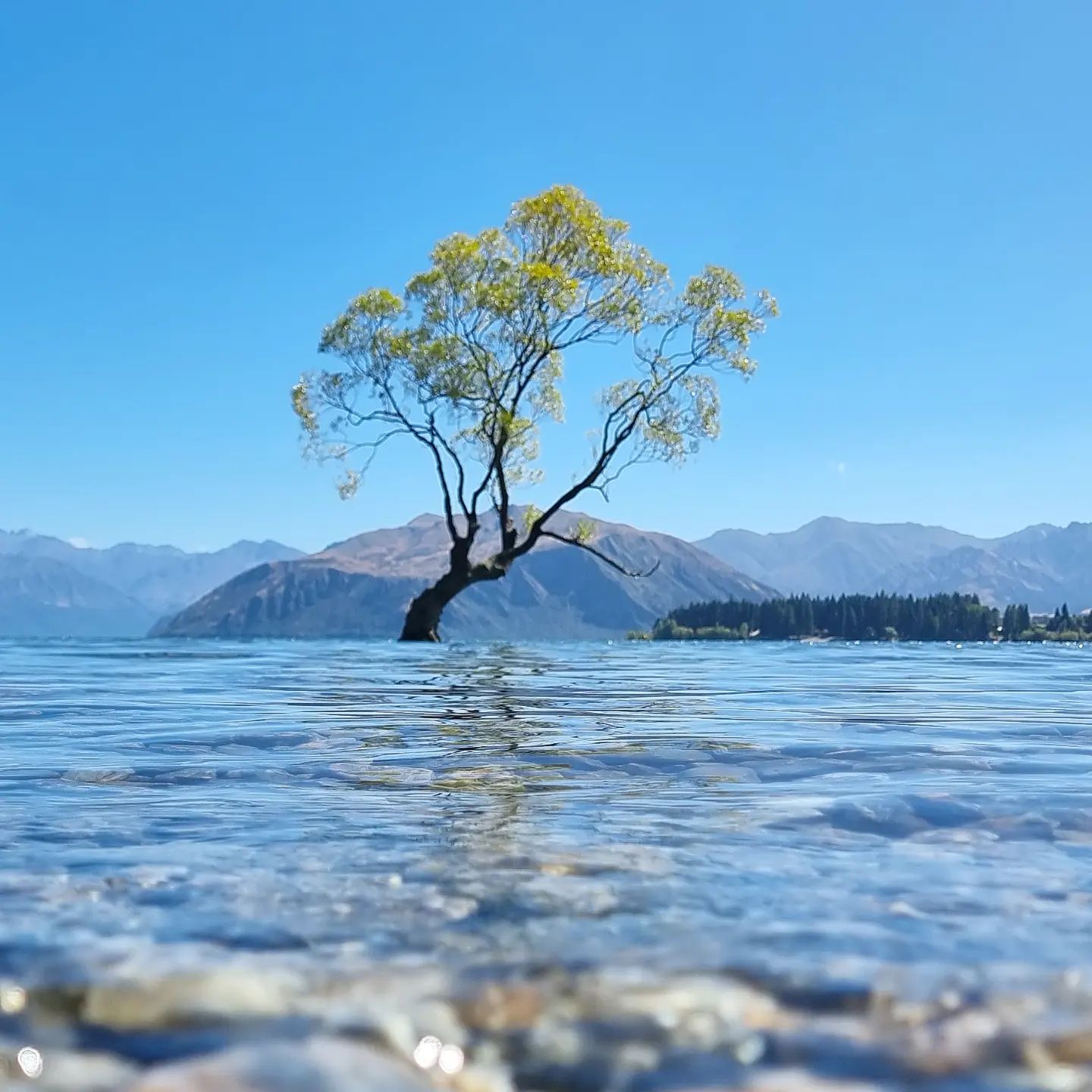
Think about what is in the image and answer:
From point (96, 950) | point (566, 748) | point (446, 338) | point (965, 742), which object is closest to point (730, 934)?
point (96, 950)

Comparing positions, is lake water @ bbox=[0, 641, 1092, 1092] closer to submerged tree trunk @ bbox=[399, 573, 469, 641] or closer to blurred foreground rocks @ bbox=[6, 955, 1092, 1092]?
blurred foreground rocks @ bbox=[6, 955, 1092, 1092]

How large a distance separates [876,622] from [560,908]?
515 feet

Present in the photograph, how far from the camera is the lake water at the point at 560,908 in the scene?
2123 millimetres

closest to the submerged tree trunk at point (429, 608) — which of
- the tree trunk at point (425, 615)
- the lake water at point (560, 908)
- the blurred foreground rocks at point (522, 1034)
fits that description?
the tree trunk at point (425, 615)

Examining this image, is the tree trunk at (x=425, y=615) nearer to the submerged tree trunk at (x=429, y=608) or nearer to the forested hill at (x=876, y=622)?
the submerged tree trunk at (x=429, y=608)

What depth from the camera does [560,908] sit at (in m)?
3.07

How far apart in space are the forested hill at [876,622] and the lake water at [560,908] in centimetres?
13871

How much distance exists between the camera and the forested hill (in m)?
148

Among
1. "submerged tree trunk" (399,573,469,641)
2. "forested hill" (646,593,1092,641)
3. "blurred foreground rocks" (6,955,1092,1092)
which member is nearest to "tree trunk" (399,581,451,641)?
"submerged tree trunk" (399,573,469,641)

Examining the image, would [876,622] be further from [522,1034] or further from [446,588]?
[522,1034]

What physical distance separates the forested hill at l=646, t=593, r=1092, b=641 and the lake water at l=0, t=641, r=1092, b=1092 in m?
139

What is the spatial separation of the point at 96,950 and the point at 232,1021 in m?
0.63

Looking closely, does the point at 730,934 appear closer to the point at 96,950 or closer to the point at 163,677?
the point at 96,950

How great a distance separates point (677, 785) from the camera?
5.61m
